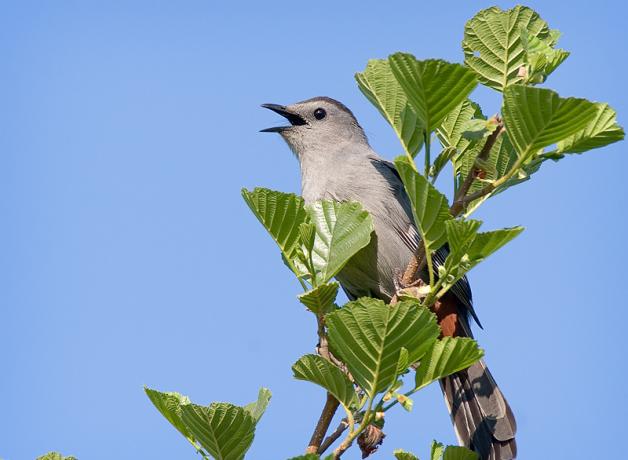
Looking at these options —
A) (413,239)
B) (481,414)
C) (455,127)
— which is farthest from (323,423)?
(413,239)

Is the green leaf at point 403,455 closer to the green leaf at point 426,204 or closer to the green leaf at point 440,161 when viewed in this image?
the green leaf at point 426,204

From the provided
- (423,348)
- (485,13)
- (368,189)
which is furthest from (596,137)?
(368,189)

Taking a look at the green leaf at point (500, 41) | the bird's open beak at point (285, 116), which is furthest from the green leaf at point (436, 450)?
the bird's open beak at point (285, 116)

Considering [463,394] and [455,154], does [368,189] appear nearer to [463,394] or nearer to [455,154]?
[463,394]

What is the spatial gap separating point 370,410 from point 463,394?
8.60 ft

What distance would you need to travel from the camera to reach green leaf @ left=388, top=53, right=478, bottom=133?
2.74 m

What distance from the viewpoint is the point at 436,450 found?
3.05 m

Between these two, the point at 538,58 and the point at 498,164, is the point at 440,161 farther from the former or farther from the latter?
the point at 538,58

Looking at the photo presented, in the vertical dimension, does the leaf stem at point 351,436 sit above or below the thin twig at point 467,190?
below

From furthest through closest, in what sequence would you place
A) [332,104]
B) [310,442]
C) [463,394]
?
[332,104] → [463,394] → [310,442]

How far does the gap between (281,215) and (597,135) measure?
4.11 feet

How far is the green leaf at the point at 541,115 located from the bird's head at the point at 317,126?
3460 mm

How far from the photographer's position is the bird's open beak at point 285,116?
21.6 feet

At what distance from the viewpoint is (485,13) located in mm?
3268
